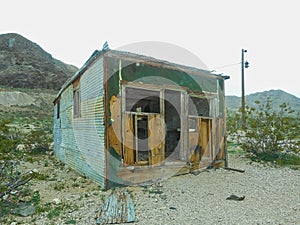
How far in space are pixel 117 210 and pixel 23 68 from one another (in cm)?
5055

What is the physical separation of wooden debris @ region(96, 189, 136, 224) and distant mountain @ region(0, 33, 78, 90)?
4196 cm

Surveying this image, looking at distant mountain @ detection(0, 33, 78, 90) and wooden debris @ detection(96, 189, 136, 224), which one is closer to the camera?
wooden debris @ detection(96, 189, 136, 224)

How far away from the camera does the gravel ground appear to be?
155 inches

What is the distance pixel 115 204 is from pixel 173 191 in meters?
1.55

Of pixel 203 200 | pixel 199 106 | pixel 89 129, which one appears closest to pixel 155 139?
pixel 89 129

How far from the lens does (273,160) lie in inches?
360

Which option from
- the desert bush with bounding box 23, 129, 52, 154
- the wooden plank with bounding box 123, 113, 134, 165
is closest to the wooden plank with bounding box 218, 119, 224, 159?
the wooden plank with bounding box 123, 113, 134, 165

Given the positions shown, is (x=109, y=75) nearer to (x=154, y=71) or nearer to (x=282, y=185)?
(x=154, y=71)

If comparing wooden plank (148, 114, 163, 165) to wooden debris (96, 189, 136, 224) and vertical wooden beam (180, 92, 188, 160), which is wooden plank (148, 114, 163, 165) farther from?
wooden debris (96, 189, 136, 224)

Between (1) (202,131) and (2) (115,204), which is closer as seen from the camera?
(2) (115,204)

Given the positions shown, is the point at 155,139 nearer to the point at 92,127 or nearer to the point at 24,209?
the point at 92,127

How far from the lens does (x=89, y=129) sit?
6.45m

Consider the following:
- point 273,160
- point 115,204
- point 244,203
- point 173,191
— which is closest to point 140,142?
point 173,191

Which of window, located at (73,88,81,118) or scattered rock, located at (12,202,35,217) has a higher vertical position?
window, located at (73,88,81,118)
